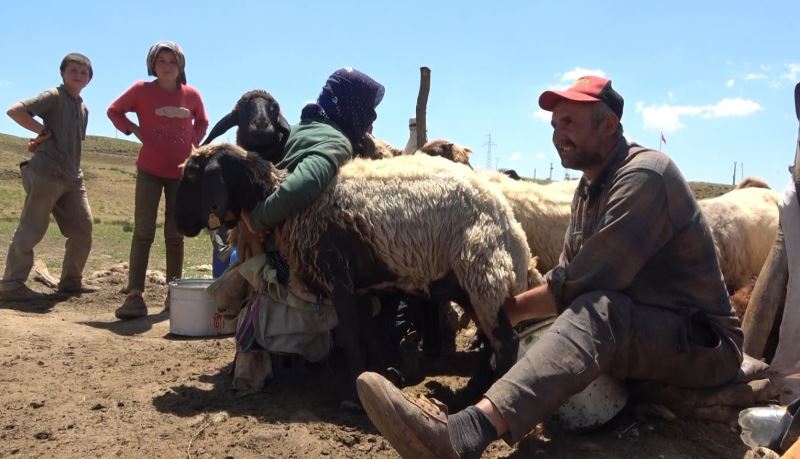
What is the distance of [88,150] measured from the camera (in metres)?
75.9

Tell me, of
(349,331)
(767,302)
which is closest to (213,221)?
(349,331)

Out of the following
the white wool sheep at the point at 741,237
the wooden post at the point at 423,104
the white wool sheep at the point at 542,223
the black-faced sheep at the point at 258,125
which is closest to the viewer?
the black-faced sheep at the point at 258,125

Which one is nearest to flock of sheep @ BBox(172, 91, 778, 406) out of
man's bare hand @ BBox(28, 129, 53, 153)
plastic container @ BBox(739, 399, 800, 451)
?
plastic container @ BBox(739, 399, 800, 451)

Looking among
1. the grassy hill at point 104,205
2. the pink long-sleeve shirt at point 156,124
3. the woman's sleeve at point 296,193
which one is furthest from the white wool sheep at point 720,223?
the grassy hill at point 104,205

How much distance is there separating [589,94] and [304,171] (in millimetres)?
1814

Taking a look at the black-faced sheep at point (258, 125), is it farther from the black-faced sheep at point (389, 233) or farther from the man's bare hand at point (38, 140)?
the man's bare hand at point (38, 140)

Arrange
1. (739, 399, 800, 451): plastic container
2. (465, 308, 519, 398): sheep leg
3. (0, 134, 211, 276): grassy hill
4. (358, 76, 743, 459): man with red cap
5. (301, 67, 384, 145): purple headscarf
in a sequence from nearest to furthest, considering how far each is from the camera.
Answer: (358, 76, 743, 459): man with red cap, (739, 399, 800, 451): plastic container, (465, 308, 519, 398): sheep leg, (301, 67, 384, 145): purple headscarf, (0, 134, 211, 276): grassy hill

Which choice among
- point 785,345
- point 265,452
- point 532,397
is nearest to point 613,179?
point 532,397

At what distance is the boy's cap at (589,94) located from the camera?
312 cm

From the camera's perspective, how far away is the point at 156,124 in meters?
6.45

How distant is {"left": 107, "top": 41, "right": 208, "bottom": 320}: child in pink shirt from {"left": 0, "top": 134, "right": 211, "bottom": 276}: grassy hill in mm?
3597

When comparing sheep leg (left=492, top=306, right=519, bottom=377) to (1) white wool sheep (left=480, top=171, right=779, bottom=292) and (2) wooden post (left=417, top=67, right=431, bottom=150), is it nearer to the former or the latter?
(1) white wool sheep (left=480, top=171, right=779, bottom=292)

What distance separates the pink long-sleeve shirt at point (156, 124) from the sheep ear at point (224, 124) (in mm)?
1868

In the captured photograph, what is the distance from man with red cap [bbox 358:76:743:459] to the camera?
2.64 metres
